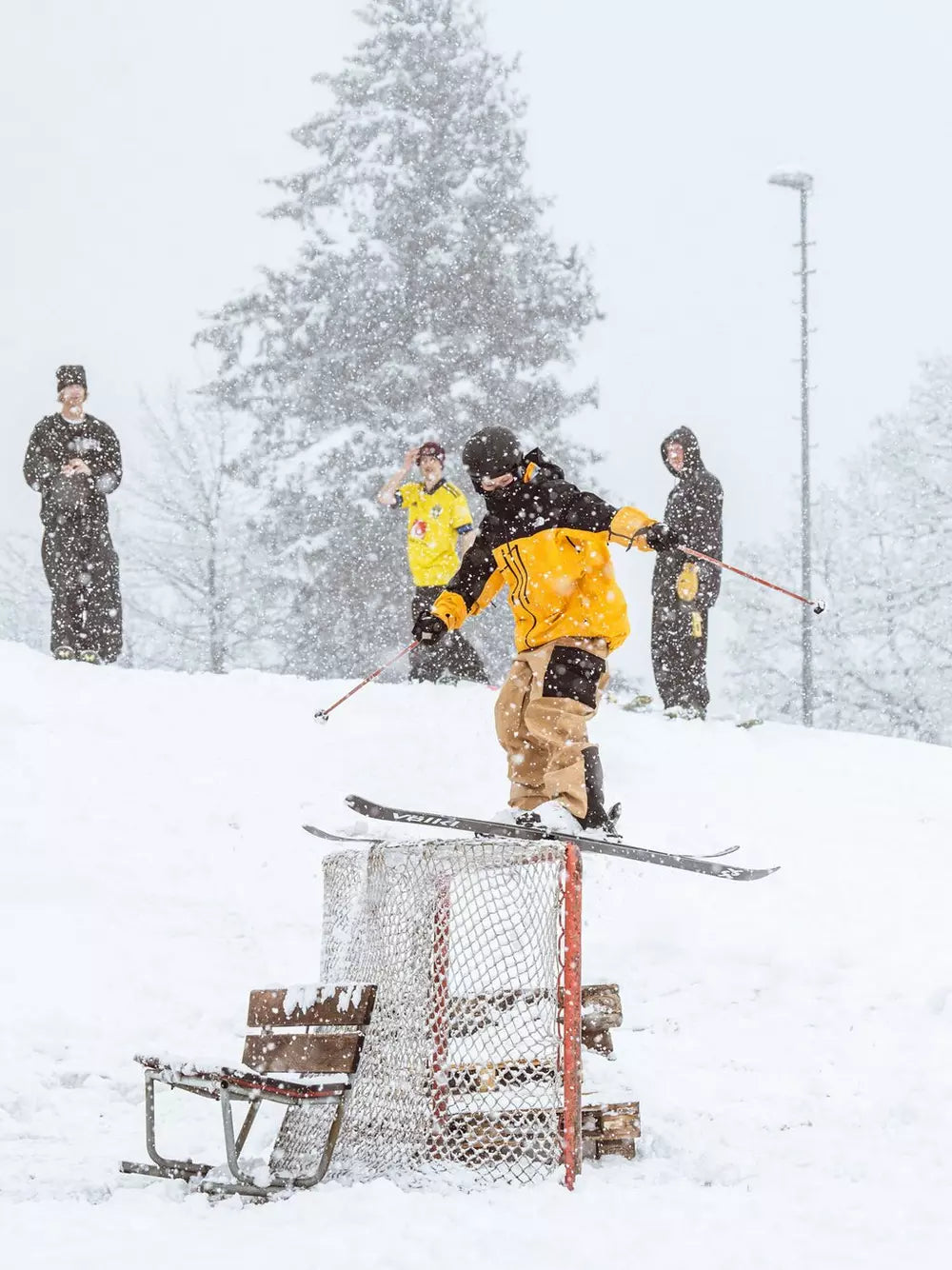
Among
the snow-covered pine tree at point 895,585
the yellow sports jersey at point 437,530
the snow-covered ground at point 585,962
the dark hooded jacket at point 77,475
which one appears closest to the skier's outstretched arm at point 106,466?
the dark hooded jacket at point 77,475

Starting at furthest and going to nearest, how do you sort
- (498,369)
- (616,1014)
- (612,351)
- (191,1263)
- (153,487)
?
1. (612,351)
2. (153,487)
3. (498,369)
4. (616,1014)
5. (191,1263)

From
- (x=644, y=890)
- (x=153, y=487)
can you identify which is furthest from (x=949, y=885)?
(x=153, y=487)

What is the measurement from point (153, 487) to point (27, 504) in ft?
65.2

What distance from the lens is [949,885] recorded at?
9.05m

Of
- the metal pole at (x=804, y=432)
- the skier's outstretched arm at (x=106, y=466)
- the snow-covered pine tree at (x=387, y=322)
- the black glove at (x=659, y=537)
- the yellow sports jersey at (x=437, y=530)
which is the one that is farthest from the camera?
the snow-covered pine tree at (x=387, y=322)

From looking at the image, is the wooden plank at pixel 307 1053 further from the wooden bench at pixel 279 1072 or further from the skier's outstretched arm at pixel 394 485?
the skier's outstretched arm at pixel 394 485

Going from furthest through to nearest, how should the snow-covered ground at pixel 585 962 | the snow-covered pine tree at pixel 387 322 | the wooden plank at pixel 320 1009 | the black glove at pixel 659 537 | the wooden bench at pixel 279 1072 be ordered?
the snow-covered pine tree at pixel 387 322
the black glove at pixel 659 537
the wooden plank at pixel 320 1009
the wooden bench at pixel 279 1072
the snow-covered ground at pixel 585 962

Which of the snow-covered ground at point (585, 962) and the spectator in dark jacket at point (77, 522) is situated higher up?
the spectator in dark jacket at point (77, 522)

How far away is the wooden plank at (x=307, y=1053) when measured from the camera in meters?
5.49

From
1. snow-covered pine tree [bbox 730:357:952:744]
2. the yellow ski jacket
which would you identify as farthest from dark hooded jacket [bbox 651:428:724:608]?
snow-covered pine tree [bbox 730:357:952:744]

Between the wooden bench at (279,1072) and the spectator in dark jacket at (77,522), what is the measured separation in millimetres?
6718

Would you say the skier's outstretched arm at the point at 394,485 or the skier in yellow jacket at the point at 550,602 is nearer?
the skier in yellow jacket at the point at 550,602

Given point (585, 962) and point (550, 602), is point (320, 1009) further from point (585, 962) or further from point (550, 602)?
point (585, 962)

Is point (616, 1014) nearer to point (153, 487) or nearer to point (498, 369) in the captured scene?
point (498, 369)
